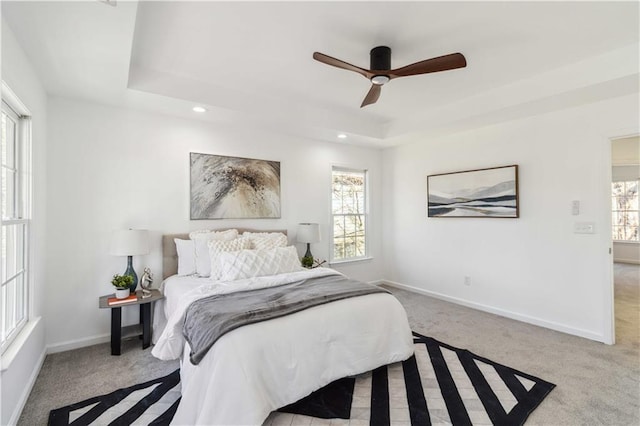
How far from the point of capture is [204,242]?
11.1 feet

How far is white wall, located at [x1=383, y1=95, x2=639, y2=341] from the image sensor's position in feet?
10.5

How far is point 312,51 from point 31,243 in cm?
275

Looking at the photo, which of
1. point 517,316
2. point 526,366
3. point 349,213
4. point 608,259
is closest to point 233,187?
point 349,213

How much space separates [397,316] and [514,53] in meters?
2.47

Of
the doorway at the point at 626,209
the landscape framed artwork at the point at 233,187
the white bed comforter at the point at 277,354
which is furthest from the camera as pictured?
the doorway at the point at 626,209

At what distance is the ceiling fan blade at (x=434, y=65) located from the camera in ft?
7.34

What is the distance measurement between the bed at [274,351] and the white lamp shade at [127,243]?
51 centimetres

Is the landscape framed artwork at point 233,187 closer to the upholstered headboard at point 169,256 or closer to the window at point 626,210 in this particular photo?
the upholstered headboard at point 169,256

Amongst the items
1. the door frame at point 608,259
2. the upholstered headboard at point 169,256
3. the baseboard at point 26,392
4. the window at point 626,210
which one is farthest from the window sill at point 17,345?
the window at point 626,210

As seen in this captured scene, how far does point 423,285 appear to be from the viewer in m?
4.95

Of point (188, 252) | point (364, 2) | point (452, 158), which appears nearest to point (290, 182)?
point (188, 252)

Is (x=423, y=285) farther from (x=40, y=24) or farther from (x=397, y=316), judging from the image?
(x=40, y=24)

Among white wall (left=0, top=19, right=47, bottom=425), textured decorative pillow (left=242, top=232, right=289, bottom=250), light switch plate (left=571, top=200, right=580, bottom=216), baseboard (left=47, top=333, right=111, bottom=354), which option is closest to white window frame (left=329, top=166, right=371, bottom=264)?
textured decorative pillow (left=242, top=232, right=289, bottom=250)

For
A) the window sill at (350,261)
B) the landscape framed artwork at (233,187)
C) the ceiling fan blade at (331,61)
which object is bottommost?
the window sill at (350,261)
